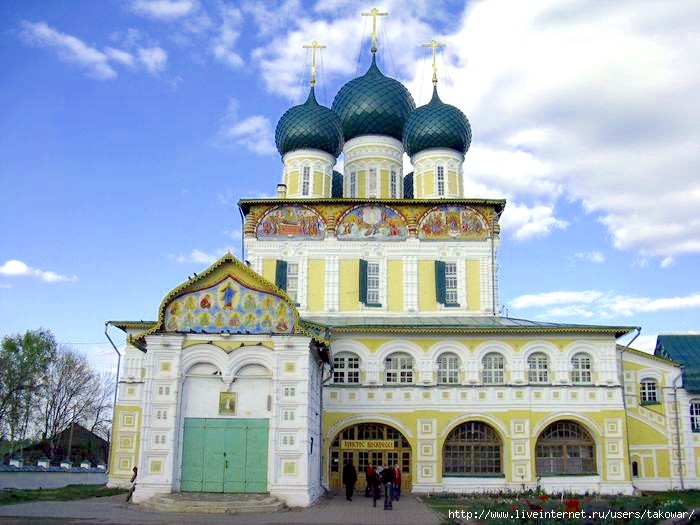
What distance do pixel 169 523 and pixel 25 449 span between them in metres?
32.2

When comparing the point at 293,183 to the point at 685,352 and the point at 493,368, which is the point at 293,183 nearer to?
the point at 493,368

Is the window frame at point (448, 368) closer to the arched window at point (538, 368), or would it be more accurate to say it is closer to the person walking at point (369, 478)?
the arched window at point (538, 368)

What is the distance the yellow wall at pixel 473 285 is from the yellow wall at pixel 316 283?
5.30 meters

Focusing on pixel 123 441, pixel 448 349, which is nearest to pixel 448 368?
pixel 448 349

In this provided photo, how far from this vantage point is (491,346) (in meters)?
23.6

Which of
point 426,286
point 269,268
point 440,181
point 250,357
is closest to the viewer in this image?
point 250,357

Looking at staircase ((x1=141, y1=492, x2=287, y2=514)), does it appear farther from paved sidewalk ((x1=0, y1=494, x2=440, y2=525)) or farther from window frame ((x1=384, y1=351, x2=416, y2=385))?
window frame ((x1=384, y1=351, x2=416, y2=385))

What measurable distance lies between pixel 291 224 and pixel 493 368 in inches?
358

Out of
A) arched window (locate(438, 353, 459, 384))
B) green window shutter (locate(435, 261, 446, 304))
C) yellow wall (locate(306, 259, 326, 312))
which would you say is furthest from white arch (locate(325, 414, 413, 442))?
green window shutter (locate(435, 261, 446, 304))

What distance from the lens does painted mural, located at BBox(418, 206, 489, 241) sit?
26.9m

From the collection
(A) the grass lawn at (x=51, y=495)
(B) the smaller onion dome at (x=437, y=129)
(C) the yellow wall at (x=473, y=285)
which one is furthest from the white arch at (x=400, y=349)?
(B) the smaller onion dome at (x=437, y=129)

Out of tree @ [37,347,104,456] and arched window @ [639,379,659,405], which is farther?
tree @ [37,347,104,456]

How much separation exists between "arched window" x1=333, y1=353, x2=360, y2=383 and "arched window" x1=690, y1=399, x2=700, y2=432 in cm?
1171

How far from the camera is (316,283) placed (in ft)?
87.2
